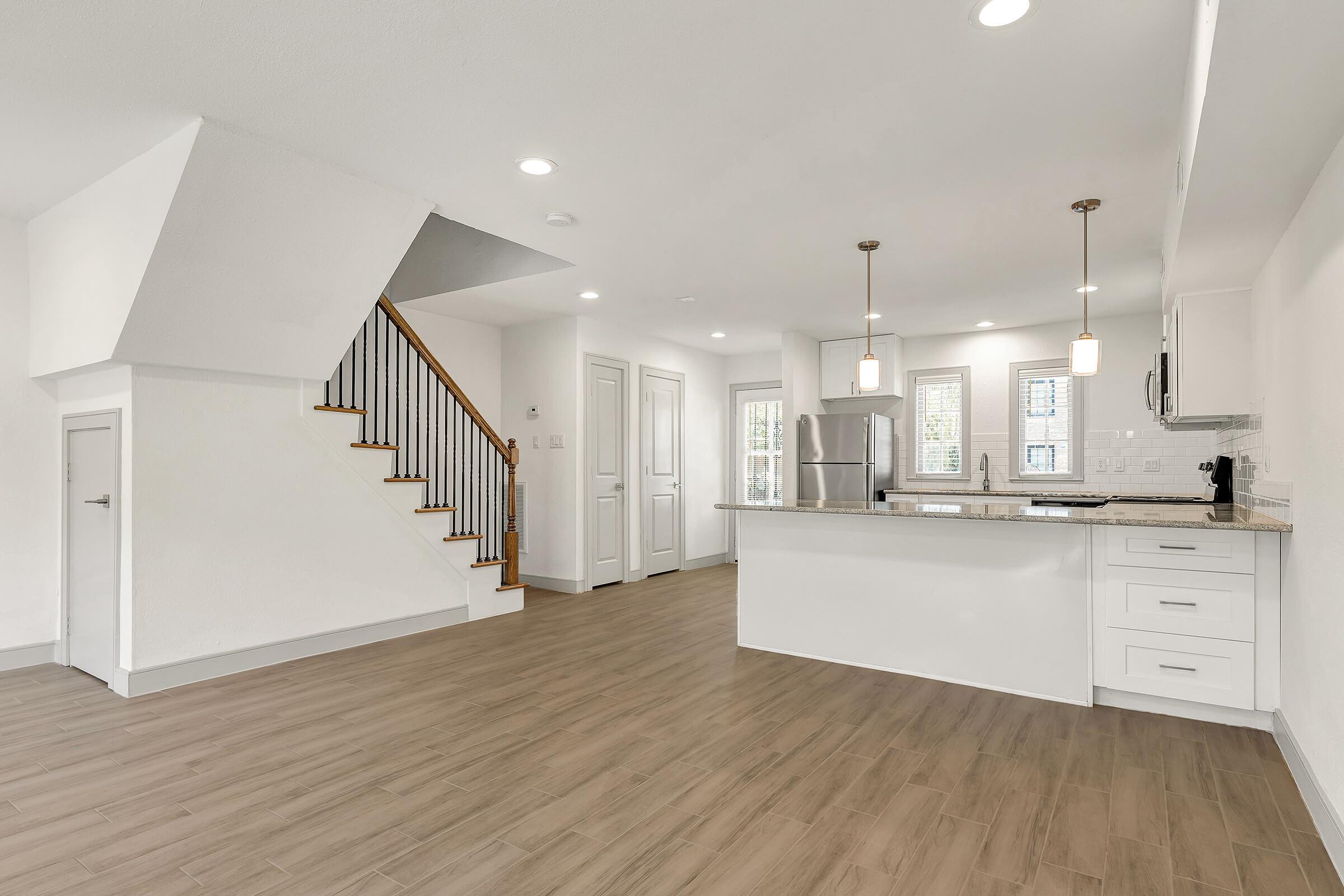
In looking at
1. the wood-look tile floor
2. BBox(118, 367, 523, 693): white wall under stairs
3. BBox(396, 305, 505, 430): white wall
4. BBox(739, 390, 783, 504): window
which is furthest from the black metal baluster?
BBox(739, 390, 783, 504): window

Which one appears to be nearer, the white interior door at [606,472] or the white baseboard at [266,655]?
the white baseboard at [266,655]

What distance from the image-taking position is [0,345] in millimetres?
4008

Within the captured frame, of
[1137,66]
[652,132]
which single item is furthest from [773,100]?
[1137,66]

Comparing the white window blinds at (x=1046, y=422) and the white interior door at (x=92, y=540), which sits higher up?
the white window blinds at (x=1046, y=422)

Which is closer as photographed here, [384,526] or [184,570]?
[184,570]

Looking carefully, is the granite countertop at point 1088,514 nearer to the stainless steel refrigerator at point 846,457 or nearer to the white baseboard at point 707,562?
the stainless steel refrigerator at point 846,457

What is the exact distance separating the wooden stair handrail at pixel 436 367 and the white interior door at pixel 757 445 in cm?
333

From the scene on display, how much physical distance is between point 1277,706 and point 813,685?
77.3 inches

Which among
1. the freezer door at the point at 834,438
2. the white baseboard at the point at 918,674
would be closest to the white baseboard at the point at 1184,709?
the white baseboard at the point at 918,674

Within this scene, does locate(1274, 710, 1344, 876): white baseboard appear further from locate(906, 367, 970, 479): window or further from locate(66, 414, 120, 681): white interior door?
locate(66, 414, 120, 681): white interior door

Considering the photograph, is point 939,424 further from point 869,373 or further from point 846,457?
point 869,373

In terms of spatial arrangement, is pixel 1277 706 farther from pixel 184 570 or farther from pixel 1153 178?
pixel 184 570

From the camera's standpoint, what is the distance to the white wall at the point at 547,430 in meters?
6.36

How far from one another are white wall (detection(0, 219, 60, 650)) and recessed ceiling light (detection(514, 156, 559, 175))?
3.24 meters
